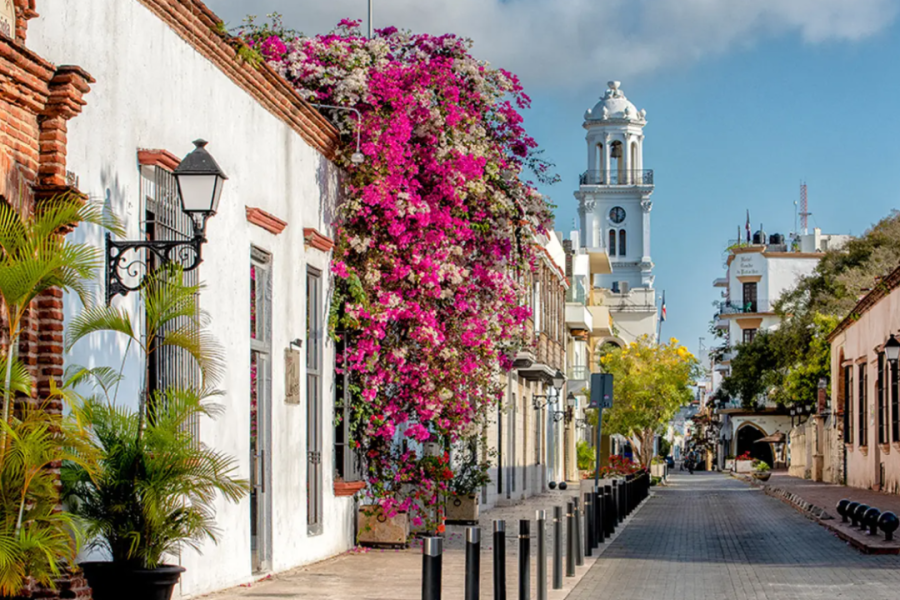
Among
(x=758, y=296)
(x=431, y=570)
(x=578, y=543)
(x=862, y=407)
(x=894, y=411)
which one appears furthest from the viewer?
(x=758, y=296)

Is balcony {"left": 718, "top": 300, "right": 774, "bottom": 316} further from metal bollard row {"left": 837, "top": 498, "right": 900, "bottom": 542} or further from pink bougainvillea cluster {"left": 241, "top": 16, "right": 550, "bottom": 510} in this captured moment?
pink bougainvillea cluster {"left": 241, "top": 16, "right": 550, "bottom": 510}

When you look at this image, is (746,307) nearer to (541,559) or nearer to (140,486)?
(541,559)

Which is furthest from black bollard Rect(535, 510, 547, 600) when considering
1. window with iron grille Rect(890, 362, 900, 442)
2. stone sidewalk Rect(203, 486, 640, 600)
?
window with iron grille Rect(890, 362, 900, 442)

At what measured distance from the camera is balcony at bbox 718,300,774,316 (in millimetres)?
94000

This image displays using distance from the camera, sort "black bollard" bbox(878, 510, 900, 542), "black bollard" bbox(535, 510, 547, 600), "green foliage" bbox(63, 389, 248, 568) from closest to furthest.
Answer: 1. "green foliage" bbox(63, 389, 248, 568)
2. "black bollard" bbox(535, 510, 547, 600)
3. "black bollard" bbox(878, 510, 900, 542)

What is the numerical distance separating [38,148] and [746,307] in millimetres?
89388

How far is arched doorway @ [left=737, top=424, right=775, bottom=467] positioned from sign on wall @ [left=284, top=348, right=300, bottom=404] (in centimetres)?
8506

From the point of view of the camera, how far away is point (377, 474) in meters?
17.6

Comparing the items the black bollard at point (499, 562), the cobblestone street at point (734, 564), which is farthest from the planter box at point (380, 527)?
the black bollard at point (499, 562)

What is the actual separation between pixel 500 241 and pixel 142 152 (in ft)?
26.3

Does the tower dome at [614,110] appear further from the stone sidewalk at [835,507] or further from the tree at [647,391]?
the stone sidewalk at [835,507]

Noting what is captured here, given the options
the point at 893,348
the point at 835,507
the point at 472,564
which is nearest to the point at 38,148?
the point at 472,564

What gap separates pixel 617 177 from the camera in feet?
370

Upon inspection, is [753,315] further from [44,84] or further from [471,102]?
[44,84]
